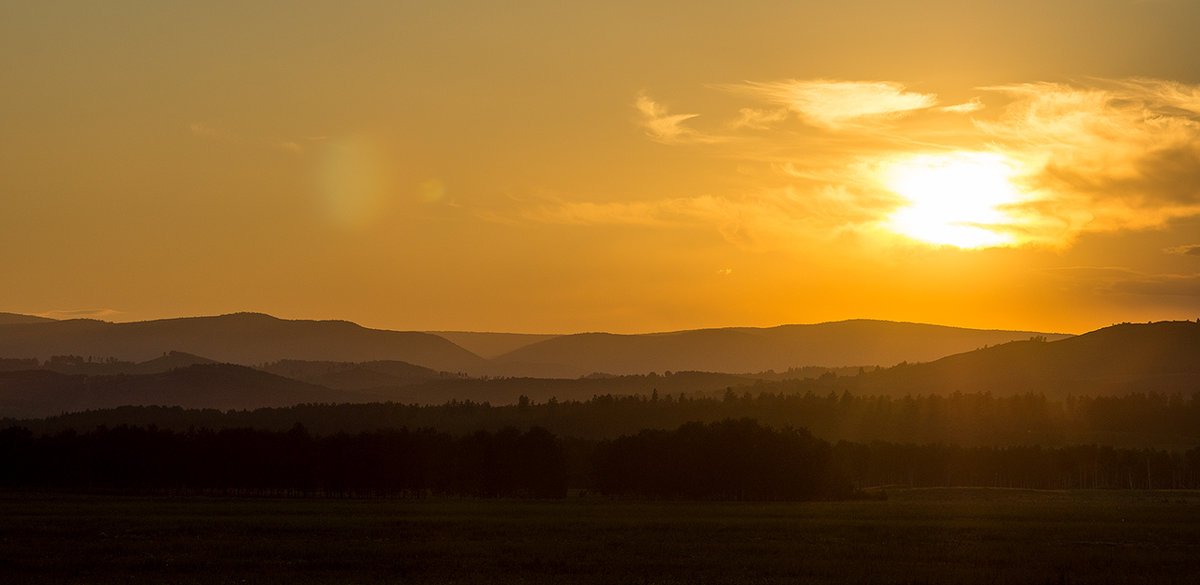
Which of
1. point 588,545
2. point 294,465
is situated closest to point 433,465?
point 294,465

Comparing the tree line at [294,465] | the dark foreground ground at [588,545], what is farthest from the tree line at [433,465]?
the dark foreground ground at [588,545]

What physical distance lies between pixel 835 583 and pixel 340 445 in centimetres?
12359

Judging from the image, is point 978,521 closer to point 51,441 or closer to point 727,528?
point 727,528

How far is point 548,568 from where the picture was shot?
2415 inches

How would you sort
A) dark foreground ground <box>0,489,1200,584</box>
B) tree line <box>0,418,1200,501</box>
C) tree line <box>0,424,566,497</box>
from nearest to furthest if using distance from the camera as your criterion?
dark foreground ground <box>0,489,1200,584</box>, tree line <box>0,418,1200,501</box>, tree line <box>0,424,566,497</box>

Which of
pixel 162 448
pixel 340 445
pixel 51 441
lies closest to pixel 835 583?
pixel 340 445

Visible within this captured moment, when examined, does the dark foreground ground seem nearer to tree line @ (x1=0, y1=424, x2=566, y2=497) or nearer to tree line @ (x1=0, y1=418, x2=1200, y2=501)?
tree line @ (x1=0, y1=418, x2=1200, y2=501)

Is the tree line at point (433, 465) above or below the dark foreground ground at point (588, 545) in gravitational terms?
above

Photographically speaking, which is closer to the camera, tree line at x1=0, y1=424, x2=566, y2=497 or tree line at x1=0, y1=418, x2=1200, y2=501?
tree line at x1=0, y1=418, x2=1200, y2=501

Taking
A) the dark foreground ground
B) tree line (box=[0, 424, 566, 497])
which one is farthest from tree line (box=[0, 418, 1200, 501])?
the dark foreground ground

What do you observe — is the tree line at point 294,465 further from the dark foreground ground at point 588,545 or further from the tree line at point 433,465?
the dark foreground ground at point 588,545

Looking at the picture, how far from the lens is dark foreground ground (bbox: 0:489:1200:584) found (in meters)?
58.9

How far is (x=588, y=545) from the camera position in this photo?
73.9 meters

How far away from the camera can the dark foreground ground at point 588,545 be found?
58.9 meters
